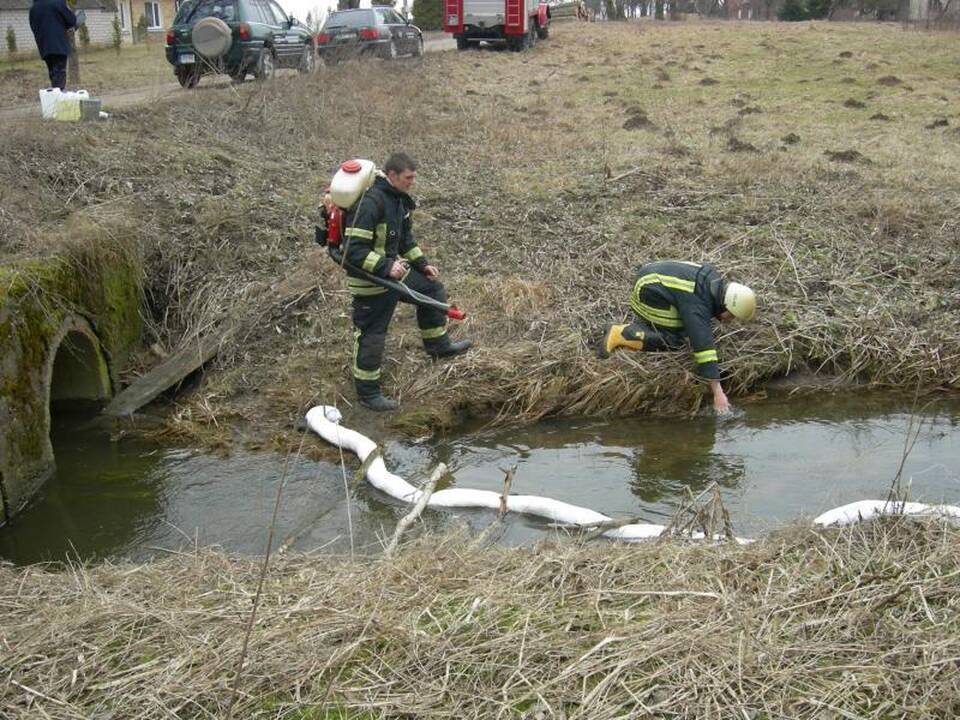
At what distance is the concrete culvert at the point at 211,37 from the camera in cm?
1636

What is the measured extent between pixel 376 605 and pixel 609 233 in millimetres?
6897

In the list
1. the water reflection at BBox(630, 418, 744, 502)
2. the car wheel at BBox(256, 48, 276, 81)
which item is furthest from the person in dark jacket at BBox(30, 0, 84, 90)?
the water reflection at BBox(630, 418, 744, 502)

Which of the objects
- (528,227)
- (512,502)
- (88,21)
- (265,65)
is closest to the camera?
(512,502)

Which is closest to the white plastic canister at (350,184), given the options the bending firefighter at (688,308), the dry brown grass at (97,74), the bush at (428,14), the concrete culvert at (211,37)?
the bending firefighter at (688,308)

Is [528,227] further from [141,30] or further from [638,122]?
[141,30]

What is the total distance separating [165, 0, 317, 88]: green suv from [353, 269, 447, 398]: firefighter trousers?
34.5 feet

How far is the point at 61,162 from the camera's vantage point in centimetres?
1013

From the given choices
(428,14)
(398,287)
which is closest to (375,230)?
(398,287)

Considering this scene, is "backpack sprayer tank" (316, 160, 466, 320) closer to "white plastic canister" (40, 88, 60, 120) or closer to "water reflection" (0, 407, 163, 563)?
"water reflection" (0, 407, 163, 563)

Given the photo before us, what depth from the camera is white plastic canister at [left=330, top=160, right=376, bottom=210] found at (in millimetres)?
6602

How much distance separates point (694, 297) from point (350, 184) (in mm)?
2644

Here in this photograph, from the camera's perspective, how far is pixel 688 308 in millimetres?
6941

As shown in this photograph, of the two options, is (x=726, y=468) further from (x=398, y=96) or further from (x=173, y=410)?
(x=398, y=96)

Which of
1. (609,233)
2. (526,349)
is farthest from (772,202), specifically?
(526,349)
